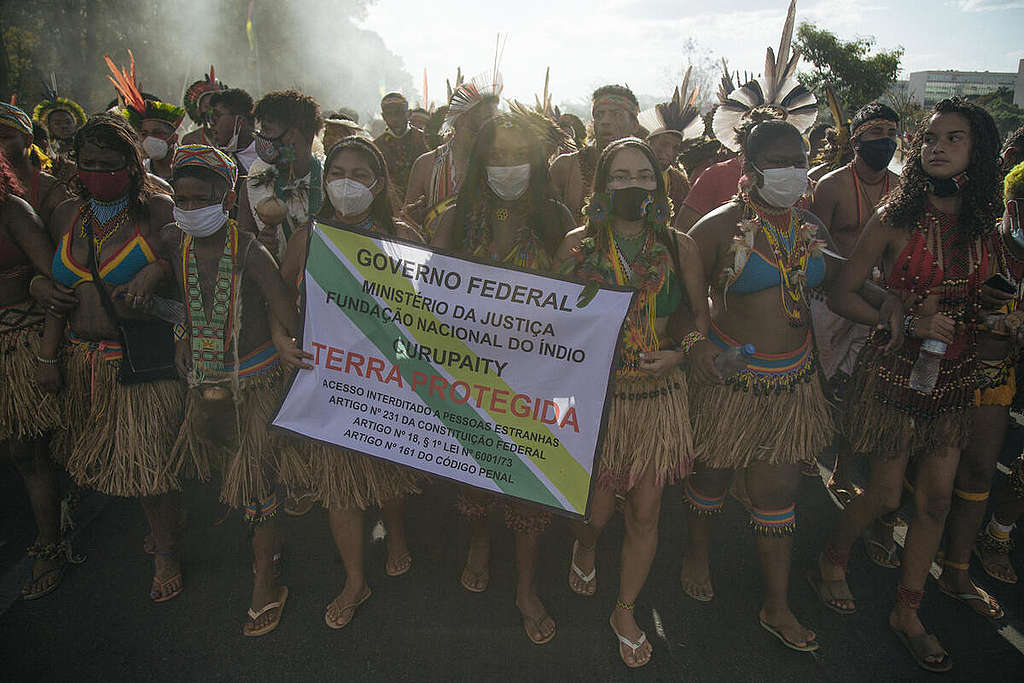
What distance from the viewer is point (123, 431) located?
9.48 ft

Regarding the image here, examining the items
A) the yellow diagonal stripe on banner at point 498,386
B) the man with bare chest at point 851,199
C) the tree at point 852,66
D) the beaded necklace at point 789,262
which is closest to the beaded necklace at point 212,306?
the yellow diagonal stripe on banner at point 498,386

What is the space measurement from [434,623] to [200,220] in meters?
2.21

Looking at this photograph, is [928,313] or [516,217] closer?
[928,313]

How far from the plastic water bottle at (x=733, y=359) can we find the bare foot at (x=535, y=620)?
1.47m

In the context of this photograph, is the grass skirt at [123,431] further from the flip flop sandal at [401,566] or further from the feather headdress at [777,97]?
the feather headdress at [777,97]

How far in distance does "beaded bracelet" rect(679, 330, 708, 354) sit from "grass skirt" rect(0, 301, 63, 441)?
10.7 ft

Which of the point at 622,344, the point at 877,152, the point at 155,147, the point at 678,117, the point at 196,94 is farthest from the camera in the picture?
the point at 196,94

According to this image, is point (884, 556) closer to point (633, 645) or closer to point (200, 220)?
point (633, 645)

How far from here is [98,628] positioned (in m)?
2.87

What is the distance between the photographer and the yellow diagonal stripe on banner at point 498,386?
247cm

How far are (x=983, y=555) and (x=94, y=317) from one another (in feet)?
16.6

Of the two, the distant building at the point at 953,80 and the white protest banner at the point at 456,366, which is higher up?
the distant building at the point at 953,80

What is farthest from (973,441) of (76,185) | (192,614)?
(76,185)

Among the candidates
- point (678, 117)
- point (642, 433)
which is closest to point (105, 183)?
point (642, 433)
